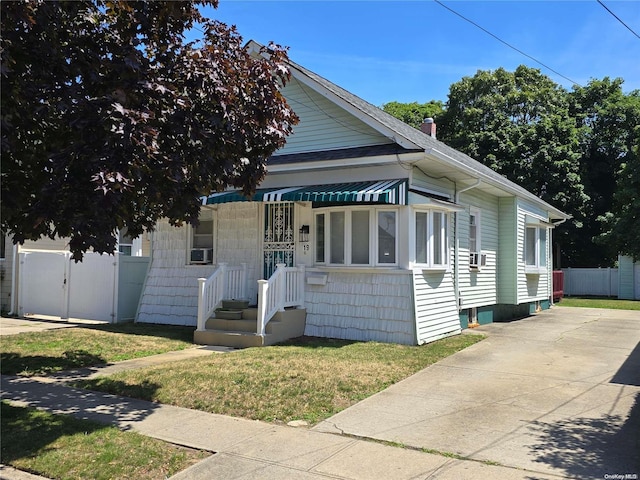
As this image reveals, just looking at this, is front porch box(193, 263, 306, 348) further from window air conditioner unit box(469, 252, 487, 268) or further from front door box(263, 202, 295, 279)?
window air conditioner unit box(469, 252, 487, 268)

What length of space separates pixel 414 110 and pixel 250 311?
33.9 meters

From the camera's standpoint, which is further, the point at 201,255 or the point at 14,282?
the point at 14,282

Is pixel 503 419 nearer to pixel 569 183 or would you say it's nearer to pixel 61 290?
pixel 61 290

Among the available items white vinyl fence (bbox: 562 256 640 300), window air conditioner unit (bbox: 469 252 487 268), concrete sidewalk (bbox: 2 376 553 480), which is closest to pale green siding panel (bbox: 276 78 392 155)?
window air conditioner unit (bbox: 469 252 487 268)

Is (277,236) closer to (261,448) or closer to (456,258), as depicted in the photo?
(456,258)

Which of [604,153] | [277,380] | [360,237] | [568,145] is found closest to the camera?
[277,380]

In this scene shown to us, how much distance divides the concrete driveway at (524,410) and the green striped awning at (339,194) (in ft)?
10.8

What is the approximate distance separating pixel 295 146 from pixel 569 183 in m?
22.1

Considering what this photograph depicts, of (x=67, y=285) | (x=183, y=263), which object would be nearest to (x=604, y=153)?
(x=183, y=263)

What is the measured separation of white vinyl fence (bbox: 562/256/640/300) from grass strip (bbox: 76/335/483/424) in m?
21.9

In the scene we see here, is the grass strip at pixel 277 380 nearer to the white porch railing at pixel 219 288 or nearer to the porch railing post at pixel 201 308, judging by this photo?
the porch railing post at pixel 201 308

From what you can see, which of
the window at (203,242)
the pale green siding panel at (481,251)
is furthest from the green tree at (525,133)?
the window at (203,242)

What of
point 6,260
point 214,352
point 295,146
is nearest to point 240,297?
point 214,352

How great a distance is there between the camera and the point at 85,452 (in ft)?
16.6
